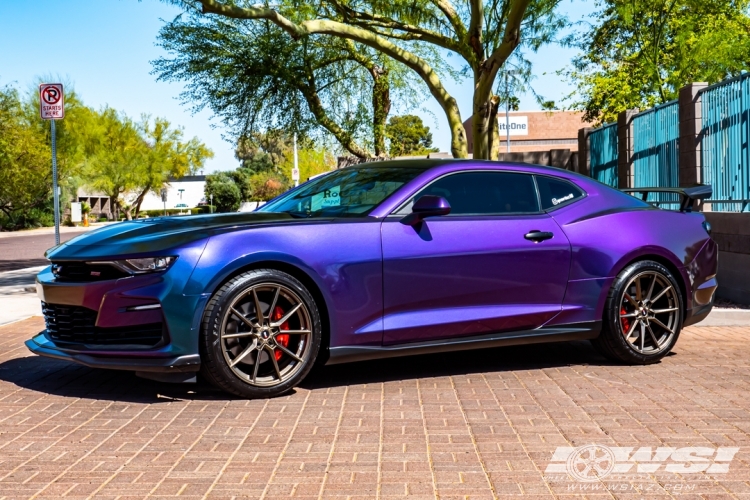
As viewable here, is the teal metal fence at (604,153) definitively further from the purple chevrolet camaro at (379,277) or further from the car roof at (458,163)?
the car roof at (458,163)

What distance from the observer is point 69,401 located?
576cm

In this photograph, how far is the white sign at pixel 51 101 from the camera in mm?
13508

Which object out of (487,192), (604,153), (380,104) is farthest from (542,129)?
(487,192)

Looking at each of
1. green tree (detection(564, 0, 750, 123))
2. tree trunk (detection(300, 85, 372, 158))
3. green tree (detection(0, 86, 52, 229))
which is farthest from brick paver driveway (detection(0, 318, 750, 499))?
green tree (detection(0, 86, 52, 229))

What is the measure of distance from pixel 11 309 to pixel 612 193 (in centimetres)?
740

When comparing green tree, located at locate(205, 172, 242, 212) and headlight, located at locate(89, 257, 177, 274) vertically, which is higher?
green tree, located at locate(205, 172, 242, 212)

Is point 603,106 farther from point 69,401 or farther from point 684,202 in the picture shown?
point 69,401

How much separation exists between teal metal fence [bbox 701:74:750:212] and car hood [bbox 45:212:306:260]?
6886 millimetres

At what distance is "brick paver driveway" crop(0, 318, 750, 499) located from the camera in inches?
161

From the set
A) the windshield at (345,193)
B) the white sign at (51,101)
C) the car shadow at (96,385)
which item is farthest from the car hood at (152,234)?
the white sign at (51,101)

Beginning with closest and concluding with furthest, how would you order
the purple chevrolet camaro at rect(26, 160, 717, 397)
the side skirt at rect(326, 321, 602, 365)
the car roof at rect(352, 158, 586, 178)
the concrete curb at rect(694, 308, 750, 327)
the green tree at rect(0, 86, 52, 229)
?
the purple chevrolet camaro at rect(26, 160, 717, 397), the side skirt at rect(326, 321, 602, 365), the car roof at rect(352, 158, 586, 178), the concrete curb at rect(694, 308, 750, 327), the green tree at rect(0, 86, 52, 229)

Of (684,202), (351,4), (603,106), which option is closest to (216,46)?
(351,4)

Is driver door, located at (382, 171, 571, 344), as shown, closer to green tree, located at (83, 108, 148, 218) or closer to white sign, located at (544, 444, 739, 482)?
white sign, located at (544, 444, 739, 482)

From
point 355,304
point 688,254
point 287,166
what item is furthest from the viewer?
point 287,166
